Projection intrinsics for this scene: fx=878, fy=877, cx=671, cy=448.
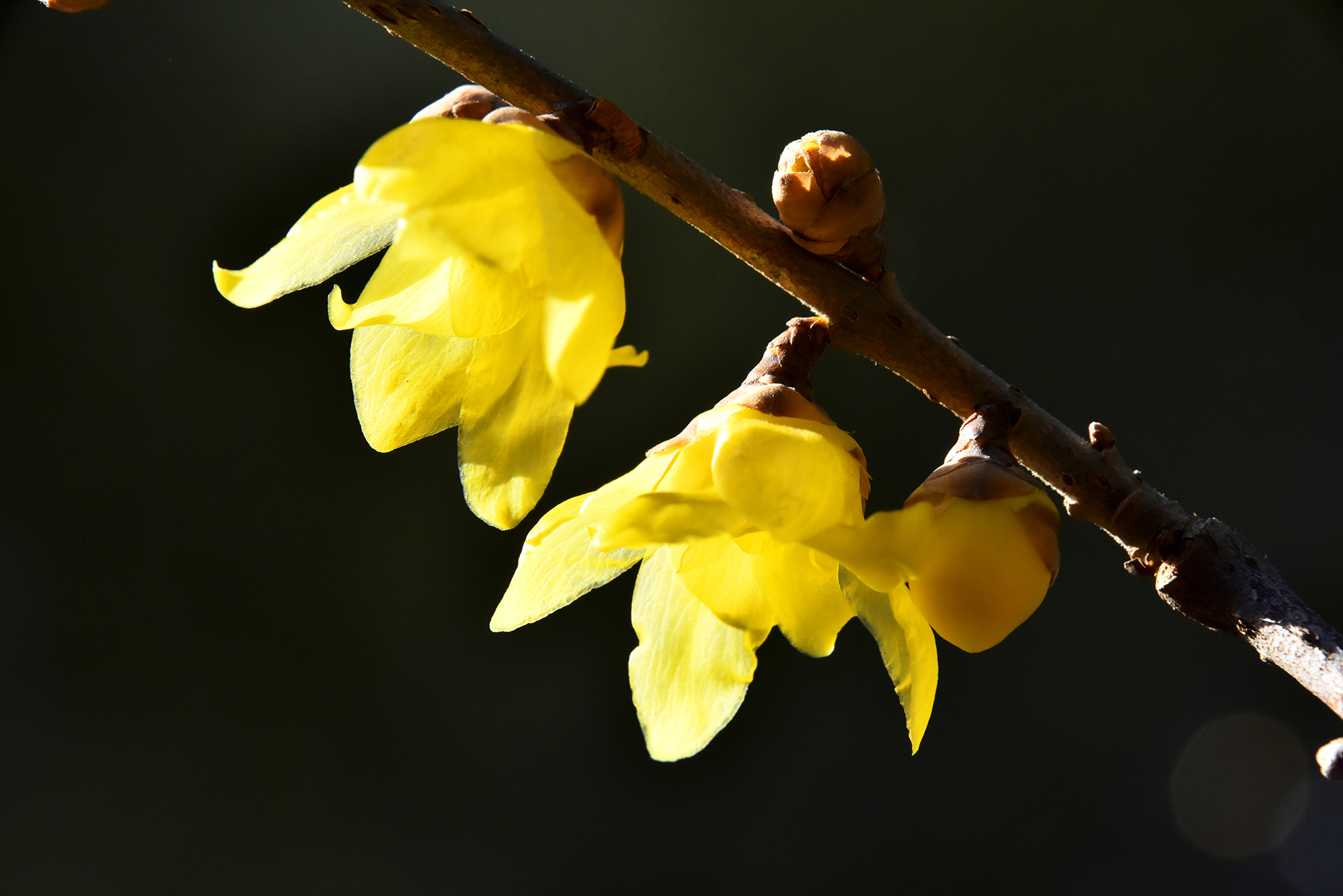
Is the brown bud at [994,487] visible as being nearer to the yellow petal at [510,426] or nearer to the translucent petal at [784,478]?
the translucent petal at [784,478]

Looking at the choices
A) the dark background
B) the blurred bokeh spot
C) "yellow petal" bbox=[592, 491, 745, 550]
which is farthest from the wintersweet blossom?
the blurred bokeh spot

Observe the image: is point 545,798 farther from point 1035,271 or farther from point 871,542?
point 871,542

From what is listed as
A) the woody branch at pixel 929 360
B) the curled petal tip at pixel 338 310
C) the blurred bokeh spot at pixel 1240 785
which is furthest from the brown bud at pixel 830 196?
the blurred bokeh spot at pixel 1240 785

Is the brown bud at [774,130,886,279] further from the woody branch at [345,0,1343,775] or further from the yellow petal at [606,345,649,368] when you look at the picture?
the yellow petal at [606,345,649,368]

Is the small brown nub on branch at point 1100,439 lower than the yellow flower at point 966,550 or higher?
higher

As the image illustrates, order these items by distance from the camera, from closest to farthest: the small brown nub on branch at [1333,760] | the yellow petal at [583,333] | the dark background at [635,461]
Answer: the yellow petal at [583,333] < the small brown nub on branch at [1333,760] < the dark background at [635,461]

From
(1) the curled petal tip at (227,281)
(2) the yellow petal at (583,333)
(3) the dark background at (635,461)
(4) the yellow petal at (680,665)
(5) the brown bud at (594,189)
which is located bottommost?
(3) the dark background at (635,461)

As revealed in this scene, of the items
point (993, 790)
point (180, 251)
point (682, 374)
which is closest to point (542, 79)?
point (682, 374)
